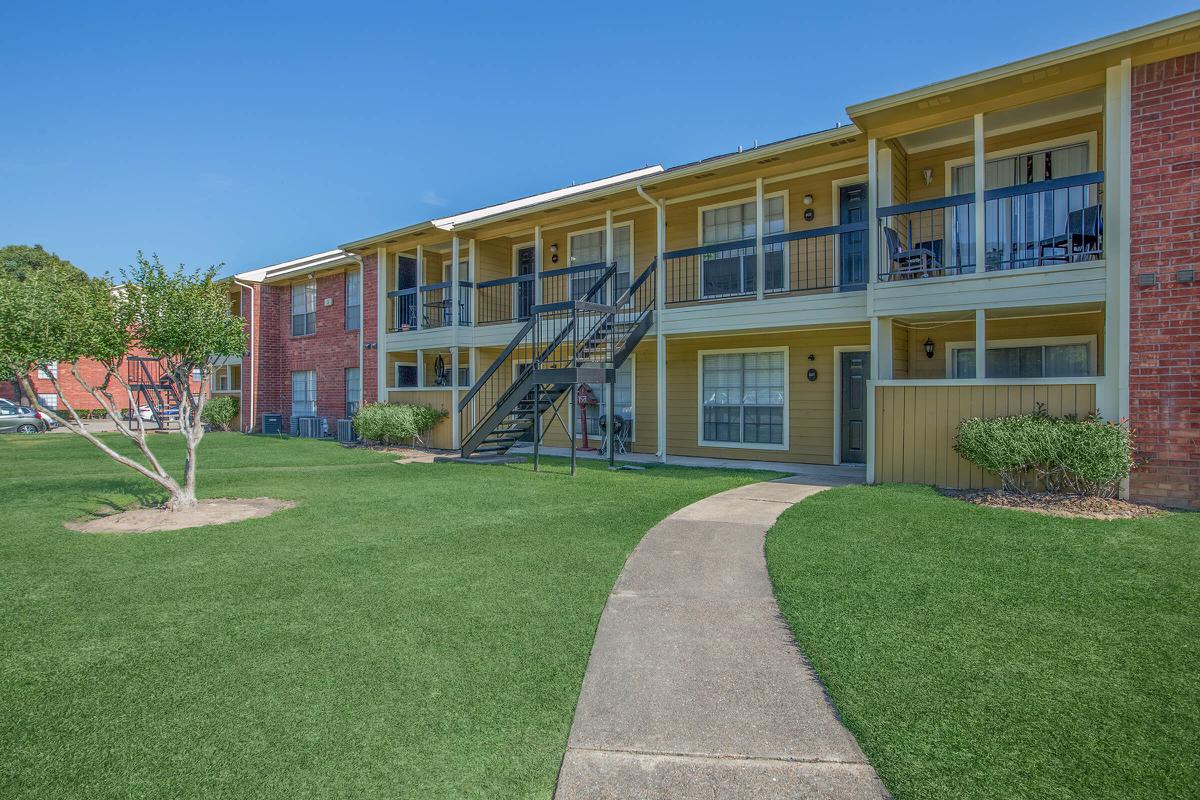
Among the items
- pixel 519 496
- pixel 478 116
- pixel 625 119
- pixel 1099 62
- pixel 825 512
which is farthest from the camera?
pixel 625 119

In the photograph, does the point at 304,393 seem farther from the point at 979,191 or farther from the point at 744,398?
the point at 979,191

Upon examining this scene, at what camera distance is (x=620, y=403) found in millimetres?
14242

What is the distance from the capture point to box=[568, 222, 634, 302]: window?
14.0 m

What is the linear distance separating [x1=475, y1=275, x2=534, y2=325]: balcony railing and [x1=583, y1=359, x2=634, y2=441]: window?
2786mm

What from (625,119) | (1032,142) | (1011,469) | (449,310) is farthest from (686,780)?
(625,119)

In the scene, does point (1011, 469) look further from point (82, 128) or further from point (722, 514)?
point (82, 128)

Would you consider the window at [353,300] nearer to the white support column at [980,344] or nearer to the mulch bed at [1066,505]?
the white support column at [980,344]

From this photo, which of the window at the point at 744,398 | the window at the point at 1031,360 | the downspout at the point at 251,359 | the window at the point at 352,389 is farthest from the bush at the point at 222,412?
the window at the point at 1031,360

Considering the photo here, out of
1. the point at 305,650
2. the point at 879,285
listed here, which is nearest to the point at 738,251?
the point at 879,285

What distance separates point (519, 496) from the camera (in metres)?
8.48

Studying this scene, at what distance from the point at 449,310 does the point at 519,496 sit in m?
9.26

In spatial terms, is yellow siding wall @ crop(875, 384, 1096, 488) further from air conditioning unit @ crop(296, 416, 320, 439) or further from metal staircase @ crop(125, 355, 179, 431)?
air conditioning unit @ crop(296, 416, 320, 439)

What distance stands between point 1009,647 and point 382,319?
16019 millimetres

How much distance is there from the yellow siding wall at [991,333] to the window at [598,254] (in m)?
5.77
